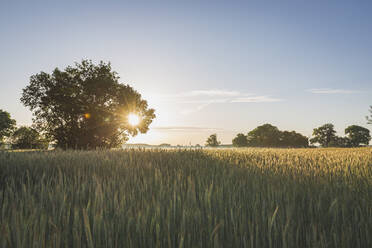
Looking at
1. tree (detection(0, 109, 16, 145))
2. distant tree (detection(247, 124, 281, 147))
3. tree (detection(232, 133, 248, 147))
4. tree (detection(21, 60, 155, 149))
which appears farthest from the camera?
tree (detection(232, 133, 248, 147))

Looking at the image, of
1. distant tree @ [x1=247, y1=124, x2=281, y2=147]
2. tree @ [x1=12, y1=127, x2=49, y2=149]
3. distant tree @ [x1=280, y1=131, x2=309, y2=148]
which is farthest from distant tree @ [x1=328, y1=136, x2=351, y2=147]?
tree @ [x1=12, y1=127, x2=49, y2=149]

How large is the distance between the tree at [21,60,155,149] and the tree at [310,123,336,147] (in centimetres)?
6556

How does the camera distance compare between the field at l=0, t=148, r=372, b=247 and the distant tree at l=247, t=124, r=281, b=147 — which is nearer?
the field at l=0, t=148, r=372, b=247

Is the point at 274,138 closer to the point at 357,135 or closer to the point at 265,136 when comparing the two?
the point at 265,136

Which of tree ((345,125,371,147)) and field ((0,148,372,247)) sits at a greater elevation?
tree ((345,125,371,147))

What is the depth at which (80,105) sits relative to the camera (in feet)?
72.1

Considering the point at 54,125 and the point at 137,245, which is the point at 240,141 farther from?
the point at 137,245

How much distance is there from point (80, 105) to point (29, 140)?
17537 millimetres

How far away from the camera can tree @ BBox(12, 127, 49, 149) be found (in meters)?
24.5

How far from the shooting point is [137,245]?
1.51 m

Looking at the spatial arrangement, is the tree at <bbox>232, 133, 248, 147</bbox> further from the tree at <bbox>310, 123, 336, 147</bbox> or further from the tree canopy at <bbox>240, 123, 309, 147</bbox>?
the tree at <bbox>310, 123, 336, 147</bbox>

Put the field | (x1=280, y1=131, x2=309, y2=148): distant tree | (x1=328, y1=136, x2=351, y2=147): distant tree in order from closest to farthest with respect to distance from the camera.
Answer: the field
(x1=328, y1=136, x2=351, y2=147): distant tree
(x1=280, y1=131, x2=309, y2=148): distant tree

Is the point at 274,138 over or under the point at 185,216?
over

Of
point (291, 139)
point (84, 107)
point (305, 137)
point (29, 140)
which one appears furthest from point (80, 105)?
point (305, 137)
